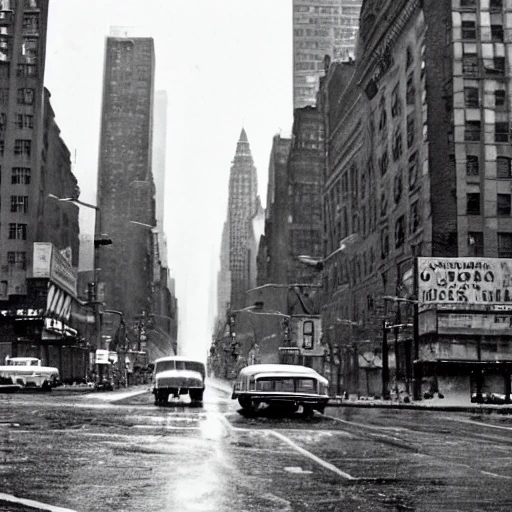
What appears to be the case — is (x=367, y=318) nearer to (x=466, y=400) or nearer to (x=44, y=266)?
(x=466, y=400)

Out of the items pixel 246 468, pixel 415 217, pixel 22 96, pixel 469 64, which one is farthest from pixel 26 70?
pixel 246 468

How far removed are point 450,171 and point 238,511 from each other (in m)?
62.3

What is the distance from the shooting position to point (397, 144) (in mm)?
78500

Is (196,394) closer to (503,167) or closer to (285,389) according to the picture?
(285,389)

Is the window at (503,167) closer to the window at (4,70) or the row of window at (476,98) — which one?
the row of window at (476,98)

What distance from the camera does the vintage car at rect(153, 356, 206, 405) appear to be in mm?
33875

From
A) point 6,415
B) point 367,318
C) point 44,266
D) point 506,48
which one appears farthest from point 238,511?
point 44,266

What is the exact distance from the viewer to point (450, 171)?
67125 millimetres

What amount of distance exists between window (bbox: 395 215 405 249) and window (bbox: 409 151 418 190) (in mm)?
3742

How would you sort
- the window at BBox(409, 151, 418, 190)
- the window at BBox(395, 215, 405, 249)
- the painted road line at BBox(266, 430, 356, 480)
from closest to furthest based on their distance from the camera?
the painted road line at BBox(266, 430, 356, 480)
the window at BBox(409, 151, 418, 190)
the window at BBox(395, 215, 405, 249)

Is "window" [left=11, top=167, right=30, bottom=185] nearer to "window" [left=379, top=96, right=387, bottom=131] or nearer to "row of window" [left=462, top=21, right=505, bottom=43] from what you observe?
"window" [left=379, top=96, right=387, bottom=131]

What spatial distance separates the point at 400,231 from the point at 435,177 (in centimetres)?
900

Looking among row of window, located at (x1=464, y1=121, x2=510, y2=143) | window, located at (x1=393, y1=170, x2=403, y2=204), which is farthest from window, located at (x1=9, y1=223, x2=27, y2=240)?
row of window, located at (x1=464, y1=121, x2=510, y2=143)

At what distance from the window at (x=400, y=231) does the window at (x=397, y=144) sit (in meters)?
6.39
